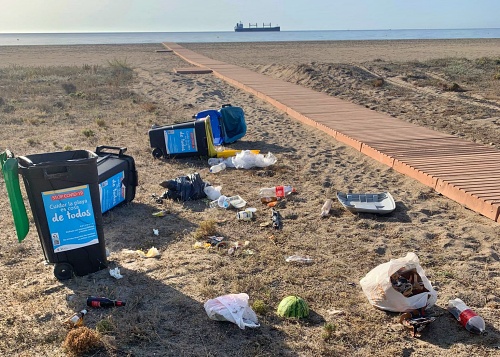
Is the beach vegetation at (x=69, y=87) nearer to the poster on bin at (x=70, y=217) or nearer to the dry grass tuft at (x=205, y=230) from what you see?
the dry grass tuft at (x=205, y=230)

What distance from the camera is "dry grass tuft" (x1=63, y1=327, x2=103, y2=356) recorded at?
9.16ft

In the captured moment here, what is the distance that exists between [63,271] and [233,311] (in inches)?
59.4

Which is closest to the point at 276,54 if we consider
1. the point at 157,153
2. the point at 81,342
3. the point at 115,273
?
the point at 157,153

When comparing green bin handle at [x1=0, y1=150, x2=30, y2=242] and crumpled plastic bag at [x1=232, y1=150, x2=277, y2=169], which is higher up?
green bin handle at [x1=0, y1=150, x2=30, y2=242]

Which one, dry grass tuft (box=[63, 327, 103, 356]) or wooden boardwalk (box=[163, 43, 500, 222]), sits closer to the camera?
dry grass tuft (box=[63, 327, 103, 356])

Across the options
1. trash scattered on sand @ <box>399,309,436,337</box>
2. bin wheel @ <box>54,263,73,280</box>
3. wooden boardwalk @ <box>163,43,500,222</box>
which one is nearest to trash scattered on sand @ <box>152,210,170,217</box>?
bin wheel @ <box>54,263,73,280</box>

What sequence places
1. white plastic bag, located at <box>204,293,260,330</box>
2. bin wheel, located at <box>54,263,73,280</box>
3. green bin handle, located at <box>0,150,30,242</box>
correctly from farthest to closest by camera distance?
bin wheel, located at <box>54,263,73,280</box>
green bin handle, located at <box>0,150,30,242</box>
white plastic bag, located at <box>204,293,260,330</box>

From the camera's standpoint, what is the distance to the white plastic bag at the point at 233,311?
312 cm

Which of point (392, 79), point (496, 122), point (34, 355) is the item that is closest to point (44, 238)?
point (34, 355)

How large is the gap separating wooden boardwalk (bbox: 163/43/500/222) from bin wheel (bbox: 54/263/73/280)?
430 cm

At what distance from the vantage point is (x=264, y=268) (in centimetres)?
397

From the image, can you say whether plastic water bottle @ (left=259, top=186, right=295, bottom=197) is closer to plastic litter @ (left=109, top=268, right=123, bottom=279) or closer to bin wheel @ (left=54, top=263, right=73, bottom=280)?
plastic litter @ (left=109, top=268, right=123, bottom=279)

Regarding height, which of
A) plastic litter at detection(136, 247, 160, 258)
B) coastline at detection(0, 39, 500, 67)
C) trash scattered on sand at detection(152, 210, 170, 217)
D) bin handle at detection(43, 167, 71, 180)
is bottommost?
Result: coastline at detection(0, 39, 500, 67)

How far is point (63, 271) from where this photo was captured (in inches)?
143
